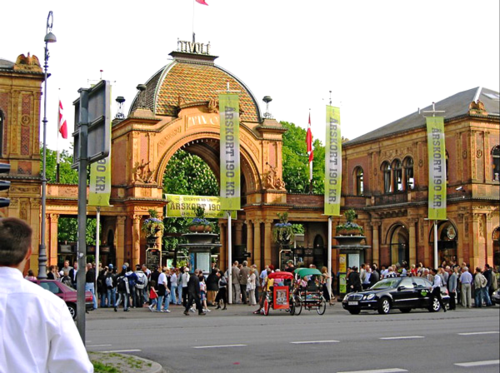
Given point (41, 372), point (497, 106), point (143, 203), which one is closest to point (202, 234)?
point (143, 203)

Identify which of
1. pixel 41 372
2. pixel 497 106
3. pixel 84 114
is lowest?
pixel 41 372

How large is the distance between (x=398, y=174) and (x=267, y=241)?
1198cm

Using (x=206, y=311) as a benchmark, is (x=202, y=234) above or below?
above

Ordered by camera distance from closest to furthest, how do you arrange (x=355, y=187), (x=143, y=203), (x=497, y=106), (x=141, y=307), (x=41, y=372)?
(x=41, y=372) < (x=141, y=307) < (x=143, y=203) < (x=497, y=106) < (x=355, y=187)

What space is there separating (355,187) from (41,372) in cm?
5726

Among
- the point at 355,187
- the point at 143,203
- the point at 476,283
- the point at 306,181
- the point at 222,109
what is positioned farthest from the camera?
the point at 306,181

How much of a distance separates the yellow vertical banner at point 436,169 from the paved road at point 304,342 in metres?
17.7

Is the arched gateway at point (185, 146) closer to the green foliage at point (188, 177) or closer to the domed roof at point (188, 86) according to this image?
the domed roof at point (188, 86)

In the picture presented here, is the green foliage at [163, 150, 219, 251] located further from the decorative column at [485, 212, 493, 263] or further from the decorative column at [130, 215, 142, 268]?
the decorative column at [485, 212, 493, 263]

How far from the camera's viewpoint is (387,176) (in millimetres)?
56844

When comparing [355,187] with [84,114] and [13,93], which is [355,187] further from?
[84,114]

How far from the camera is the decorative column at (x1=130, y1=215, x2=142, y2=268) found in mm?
44969

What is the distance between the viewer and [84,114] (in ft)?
31.7

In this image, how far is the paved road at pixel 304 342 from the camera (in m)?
13.5
